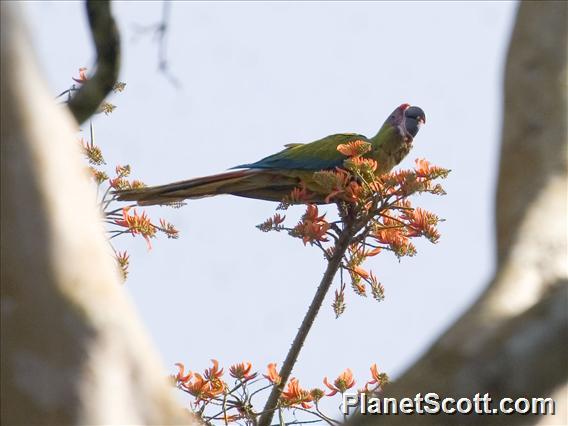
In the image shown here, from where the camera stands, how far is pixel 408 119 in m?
5.88

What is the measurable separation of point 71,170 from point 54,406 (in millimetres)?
397

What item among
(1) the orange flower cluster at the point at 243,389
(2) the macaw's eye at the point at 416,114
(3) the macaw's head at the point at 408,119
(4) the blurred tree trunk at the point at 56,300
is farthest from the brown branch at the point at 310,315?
(2) the macaw's eye at the point at 416,114

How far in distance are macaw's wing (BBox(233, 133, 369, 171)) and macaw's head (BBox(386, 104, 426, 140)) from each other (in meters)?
0.22

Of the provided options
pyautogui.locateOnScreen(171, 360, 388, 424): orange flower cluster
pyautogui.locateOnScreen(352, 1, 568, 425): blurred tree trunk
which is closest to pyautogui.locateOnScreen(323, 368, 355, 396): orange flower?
pyautogui.locateOnScreen(171, 360, 388, 424): orange flower cluster

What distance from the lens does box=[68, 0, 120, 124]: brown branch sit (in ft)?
6.10

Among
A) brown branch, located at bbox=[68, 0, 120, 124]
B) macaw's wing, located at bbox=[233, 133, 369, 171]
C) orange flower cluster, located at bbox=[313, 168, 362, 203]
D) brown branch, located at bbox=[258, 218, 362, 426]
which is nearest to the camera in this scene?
brown branch, located at bbox=[68, 0, 120, 124]

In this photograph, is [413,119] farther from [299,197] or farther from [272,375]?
[272,375]

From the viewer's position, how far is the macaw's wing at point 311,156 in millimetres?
5599

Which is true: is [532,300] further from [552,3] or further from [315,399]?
[315,399]

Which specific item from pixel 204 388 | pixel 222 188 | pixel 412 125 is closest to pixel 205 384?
pixel 204 388

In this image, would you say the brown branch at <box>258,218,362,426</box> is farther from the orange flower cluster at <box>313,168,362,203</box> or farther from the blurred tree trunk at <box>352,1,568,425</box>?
the blurred tree trunk at <box>352,1,568,425</box>

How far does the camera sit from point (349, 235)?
3.71 metres

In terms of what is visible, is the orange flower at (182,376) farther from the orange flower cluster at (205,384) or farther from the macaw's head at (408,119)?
the macaw's head at (408,119)

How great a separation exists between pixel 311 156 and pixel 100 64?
3915 mm
